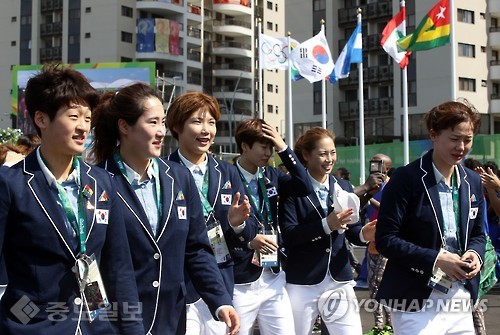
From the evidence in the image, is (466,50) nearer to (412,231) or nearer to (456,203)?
(456,203)

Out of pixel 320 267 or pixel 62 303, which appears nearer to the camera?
pixel 62 303

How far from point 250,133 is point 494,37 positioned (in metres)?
48.5

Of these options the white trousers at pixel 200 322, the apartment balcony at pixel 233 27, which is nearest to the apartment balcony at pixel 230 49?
the apartment balcony at pixel 233 27

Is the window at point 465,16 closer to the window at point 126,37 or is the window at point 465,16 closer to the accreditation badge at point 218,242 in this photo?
the window at point 126,37

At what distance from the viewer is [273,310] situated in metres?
5.86

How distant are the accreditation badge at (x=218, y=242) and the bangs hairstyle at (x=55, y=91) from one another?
189 centimetres

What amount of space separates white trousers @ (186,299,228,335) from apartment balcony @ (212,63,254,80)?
7184 cm

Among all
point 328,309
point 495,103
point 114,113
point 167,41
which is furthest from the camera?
point 167,41

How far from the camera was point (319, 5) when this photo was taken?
190 ft

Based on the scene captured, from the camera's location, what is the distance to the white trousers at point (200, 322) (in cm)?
505

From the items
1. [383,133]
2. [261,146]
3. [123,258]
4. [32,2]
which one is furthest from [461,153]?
[32,2]

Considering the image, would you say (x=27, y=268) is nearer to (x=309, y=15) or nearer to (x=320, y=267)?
(x=320, y=267)

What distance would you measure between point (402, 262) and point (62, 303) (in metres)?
2.14

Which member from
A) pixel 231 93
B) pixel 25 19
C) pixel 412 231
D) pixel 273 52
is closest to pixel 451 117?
pixel 412 231
